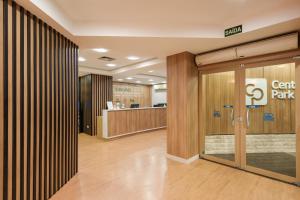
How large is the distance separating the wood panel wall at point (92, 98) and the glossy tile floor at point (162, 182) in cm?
328

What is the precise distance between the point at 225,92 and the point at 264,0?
2116 mm

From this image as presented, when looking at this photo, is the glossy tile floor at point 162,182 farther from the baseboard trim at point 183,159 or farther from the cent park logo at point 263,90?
the cent park logo at point 263,90

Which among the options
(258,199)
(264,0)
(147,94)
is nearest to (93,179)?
(258,199)

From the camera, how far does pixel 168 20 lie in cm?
289

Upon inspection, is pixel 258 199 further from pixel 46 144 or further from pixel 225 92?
pixel 46 144

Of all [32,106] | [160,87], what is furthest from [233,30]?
[160,87]

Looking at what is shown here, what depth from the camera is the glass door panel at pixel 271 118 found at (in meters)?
3.21

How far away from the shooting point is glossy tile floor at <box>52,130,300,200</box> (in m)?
2.66

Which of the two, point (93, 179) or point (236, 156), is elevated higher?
point (236, 156)

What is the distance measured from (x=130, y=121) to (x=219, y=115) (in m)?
4.01

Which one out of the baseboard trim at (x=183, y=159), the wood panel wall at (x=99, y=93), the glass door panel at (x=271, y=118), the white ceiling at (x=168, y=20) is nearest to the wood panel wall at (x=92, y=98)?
the wood panel wall at (x=99, y=93)

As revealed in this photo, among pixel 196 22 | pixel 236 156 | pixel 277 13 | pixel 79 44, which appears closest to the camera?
pixel 277 13

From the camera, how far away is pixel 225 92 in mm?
4020

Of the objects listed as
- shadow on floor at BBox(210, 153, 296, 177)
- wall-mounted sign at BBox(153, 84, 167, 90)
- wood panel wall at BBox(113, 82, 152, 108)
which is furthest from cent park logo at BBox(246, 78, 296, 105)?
wall-mounted sign at BBox(153, 84, 167, 90)
